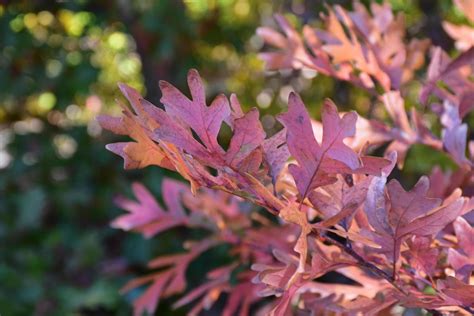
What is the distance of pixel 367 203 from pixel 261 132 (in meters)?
0.09

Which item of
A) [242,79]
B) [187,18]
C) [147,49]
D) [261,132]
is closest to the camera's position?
[261,132]

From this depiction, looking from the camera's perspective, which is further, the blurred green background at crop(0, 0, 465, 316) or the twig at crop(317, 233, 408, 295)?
the blurred green background at crop(0, 0, 465, 316)

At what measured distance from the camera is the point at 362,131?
2.41 feet

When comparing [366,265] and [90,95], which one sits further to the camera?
[90,95]

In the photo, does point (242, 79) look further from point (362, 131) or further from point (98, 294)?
point (362, 131)

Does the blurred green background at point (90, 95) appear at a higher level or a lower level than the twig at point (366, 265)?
lower

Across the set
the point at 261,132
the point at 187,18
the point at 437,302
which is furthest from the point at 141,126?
the point at 187,18

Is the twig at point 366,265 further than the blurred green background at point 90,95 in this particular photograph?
No

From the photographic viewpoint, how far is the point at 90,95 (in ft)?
5.67

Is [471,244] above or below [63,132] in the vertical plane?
above

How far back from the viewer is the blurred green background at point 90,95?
4.67 ft

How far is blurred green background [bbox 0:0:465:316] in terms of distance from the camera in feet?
4.67

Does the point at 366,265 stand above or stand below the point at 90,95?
above

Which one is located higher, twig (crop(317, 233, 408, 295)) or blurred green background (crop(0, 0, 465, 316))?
twig (crop(317, 233, 408, 295))
